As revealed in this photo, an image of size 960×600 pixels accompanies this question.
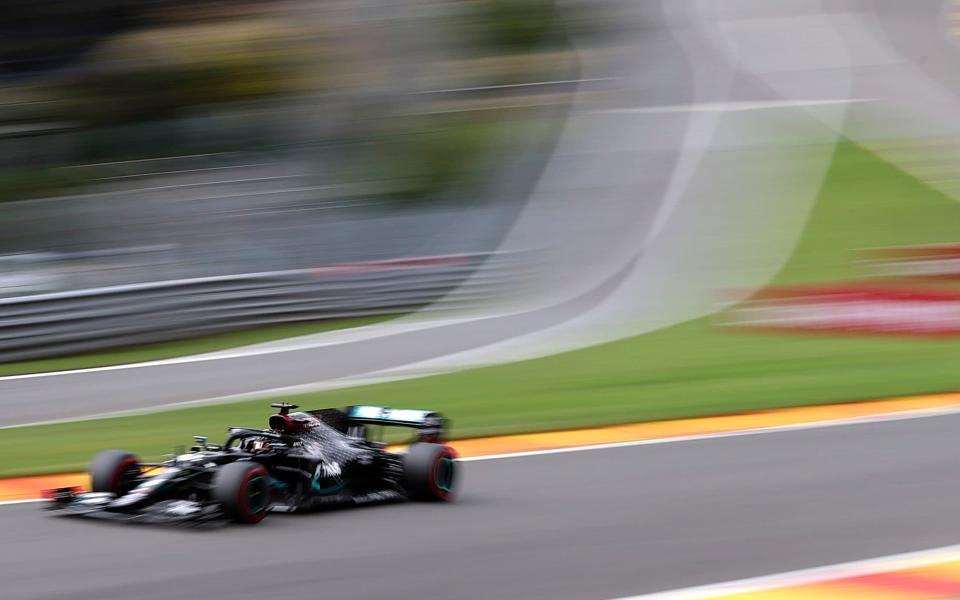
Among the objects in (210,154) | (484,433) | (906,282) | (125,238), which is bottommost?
(484,433)

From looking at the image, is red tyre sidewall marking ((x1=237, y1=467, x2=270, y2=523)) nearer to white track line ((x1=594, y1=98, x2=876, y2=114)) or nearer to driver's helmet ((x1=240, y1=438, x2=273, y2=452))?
driver's helmet ((x1=240, y1=438, x2=273, y2=452))

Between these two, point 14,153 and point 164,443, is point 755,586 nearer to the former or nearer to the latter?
point 164,443

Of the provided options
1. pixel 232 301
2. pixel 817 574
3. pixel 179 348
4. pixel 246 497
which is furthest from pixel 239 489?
pixel 232 301

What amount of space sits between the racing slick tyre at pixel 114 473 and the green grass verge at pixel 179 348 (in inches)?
259

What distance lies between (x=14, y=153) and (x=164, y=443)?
14.6 metres

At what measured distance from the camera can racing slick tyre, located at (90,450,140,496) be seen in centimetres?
650

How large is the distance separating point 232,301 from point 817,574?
10.2 m

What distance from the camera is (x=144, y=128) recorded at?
22.7 metres

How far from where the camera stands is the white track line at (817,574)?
16.8 ft

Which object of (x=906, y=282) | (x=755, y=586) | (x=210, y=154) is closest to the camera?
(x=755, y=586)

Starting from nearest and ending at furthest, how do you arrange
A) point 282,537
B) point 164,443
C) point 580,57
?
point 282,537 → point 164,443 → point 580,57

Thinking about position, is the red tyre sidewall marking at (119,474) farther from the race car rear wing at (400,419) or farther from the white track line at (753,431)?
the white track line at (753,431)

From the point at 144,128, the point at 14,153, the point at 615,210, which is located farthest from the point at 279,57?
the point at 615,210

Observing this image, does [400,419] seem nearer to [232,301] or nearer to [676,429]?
[676,429]
